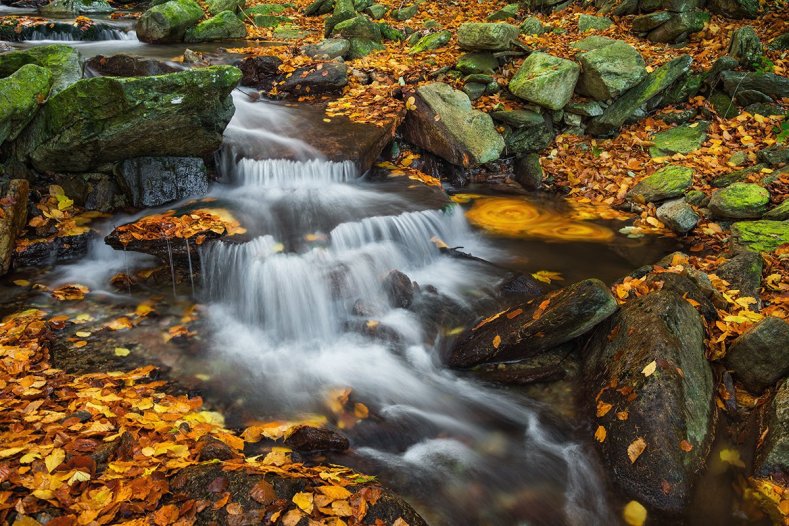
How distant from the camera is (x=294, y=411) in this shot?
170 inches

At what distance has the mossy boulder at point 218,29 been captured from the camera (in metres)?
12.4

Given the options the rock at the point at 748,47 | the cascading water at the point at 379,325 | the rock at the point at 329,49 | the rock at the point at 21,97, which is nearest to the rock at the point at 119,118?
the rock at the point at 21,97

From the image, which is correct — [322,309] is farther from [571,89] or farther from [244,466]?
[571,89]

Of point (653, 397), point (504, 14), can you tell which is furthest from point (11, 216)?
point (504, 14)

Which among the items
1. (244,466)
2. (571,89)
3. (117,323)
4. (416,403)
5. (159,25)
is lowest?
(416,403)

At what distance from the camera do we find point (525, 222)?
318 inches

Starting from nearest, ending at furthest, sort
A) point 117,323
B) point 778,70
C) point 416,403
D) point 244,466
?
point 244,466 < point 416,403 < point 117,323 < point 778,70

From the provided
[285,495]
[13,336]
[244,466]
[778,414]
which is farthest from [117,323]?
[778,414]

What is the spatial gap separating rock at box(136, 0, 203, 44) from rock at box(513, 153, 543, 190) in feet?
29.8

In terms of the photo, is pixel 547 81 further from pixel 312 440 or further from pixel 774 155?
pixel 312 440

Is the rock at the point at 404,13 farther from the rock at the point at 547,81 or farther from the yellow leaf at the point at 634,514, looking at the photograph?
the yellow leaf at the point at 634,514

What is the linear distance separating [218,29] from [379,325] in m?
10.9

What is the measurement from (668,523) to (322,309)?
389 centimetres

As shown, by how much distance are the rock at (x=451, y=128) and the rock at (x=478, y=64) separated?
1110 millimetres
